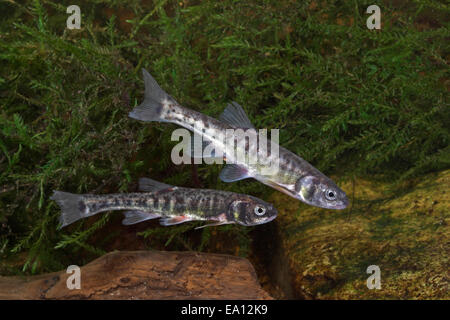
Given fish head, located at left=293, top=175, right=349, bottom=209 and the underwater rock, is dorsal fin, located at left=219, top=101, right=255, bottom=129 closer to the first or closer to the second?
fish head, located at left=293, top=175, right=349, bottom=209

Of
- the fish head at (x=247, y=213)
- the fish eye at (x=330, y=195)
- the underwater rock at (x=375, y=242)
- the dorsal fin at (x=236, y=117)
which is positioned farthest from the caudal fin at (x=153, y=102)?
the underwater rock at (x=375, y=242)

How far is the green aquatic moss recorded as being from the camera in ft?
11.6

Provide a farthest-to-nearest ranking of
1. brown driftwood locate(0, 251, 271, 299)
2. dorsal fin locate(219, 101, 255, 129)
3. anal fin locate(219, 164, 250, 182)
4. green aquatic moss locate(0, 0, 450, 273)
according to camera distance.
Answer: green aquatic moss locate(0, 0, 450, 273)
brown driftwood locate(0, 251, 271, 299)
dorsal fin locate(219, 101, 255, 129)
anal fin locate(219, 164, 250, 182)

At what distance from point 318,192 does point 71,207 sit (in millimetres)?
1807

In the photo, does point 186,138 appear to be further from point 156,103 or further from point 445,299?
point 445,299

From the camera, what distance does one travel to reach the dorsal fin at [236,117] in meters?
2.58

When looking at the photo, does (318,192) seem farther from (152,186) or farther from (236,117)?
(152,186)

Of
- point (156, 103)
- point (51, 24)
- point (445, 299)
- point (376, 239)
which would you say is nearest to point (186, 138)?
point (156, 103)

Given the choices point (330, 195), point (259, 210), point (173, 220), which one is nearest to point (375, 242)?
point (330, 195)

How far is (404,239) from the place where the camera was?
3.24m

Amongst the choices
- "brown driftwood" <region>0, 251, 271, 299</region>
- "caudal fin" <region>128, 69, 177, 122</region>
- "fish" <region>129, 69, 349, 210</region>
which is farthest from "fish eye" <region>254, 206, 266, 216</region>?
"caudal fin" <region>128, 69, 177, 122</region>

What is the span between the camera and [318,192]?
249 centimetres

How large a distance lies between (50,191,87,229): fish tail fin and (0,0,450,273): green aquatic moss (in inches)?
25.3
